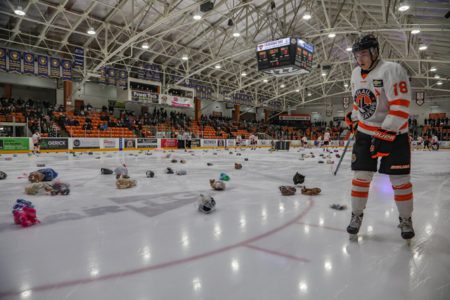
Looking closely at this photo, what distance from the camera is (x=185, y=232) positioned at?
7.87ft

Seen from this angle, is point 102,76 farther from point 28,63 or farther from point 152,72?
point 28,63

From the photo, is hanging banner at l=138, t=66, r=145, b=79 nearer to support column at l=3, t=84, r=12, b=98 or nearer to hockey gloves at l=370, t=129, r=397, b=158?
support column at l=3, t=84, r=12, b=98

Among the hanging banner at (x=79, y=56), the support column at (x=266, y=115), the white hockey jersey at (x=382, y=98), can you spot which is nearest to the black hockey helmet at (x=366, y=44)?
the white hockey jersey at (x=382, y=98)

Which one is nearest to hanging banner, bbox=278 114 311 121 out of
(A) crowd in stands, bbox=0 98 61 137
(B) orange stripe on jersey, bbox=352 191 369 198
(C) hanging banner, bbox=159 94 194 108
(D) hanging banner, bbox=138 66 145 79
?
(C) hanging banner, bbox=159 94 194 108

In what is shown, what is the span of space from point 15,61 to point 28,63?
2.18ft

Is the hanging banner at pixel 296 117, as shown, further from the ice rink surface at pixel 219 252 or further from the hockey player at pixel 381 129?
the hockey player at pixel 381 129

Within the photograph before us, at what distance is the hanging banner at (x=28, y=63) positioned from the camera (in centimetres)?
1812

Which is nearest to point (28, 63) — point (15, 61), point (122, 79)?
point (15, 61)

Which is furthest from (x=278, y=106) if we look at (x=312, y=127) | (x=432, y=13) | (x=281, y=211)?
(x=281, y=211)

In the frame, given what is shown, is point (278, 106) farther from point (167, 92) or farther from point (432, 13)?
point (432, 13)

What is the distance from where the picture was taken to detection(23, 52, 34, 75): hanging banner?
1812cm

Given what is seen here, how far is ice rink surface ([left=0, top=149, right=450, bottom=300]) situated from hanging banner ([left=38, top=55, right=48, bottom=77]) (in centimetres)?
1866

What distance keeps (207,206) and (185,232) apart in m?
0.66

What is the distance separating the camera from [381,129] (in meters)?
2.15
